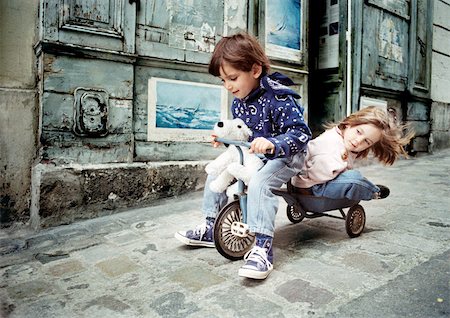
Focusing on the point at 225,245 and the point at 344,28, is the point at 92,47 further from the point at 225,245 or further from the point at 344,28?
the point at 344,28

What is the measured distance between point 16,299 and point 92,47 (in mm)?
2224

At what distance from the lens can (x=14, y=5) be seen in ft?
9.95

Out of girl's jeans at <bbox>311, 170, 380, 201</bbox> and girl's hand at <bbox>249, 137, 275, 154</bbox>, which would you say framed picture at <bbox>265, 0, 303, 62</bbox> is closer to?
girl's jeans at <bbox>311, 170, 380, 201</bbox>

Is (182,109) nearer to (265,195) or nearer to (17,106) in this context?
(17,106)

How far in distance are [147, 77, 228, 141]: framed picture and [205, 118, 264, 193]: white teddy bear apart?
1.71 m

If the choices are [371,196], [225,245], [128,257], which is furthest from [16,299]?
[371,196]

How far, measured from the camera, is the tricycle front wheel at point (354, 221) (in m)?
2.23

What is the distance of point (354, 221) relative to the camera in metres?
2.27

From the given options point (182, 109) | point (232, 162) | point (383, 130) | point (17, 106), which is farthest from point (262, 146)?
point (17, 106)

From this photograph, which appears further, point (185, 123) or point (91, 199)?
point (185, 123)

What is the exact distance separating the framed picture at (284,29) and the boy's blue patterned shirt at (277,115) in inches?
108

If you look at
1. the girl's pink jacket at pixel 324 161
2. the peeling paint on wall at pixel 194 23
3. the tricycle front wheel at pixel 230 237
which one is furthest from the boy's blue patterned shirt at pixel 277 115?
the peeling paint on wall at pixel 194 23

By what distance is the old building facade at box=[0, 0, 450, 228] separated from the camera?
2.99 m

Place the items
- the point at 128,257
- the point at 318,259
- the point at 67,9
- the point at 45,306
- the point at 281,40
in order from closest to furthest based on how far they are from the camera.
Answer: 1. the point at 45,306
2. the point at 318,259
3. the point at 128,257
4. the point at 67,9
5. the point at 281,40
